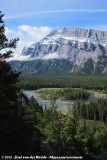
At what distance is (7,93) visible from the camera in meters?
19.7

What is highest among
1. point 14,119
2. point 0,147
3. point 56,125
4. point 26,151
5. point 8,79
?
point 8,79

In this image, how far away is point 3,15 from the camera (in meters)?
21.9

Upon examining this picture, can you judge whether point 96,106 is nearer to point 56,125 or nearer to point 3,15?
point 56,125


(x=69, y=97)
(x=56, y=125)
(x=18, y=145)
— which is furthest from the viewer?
(x=69, y=97)

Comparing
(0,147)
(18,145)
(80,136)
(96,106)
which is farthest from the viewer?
(96,106)

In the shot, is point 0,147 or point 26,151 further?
point 26,151

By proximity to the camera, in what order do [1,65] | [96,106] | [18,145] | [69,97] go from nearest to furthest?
[18,145] < [1,65] < [96,106] < [69,97]

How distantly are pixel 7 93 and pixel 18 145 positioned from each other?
6.80m

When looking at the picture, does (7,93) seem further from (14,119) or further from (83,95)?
(83,95)

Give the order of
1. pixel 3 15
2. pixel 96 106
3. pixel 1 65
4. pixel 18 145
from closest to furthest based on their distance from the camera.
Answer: pixel 18 145 < pixel 1 65 < pixel 3 15 < pixel 96 106

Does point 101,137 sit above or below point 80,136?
below

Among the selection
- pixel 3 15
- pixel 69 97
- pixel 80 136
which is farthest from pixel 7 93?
pixel 69 97

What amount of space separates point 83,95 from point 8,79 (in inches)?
5801

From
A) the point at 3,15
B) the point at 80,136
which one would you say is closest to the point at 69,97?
the point at 80,136
